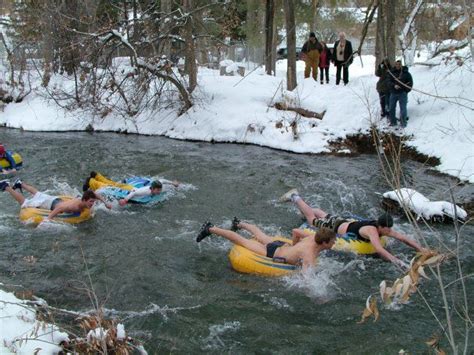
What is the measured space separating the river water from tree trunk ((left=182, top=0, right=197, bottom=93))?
578 cm

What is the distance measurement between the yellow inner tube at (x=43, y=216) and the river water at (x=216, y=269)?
186 mm

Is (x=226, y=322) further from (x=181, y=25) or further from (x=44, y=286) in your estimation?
(x=181, y=25)

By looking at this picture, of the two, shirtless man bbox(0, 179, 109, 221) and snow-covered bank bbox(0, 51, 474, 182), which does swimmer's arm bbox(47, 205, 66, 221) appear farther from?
snow-covered bank bbox(0, 51, 474, 182)

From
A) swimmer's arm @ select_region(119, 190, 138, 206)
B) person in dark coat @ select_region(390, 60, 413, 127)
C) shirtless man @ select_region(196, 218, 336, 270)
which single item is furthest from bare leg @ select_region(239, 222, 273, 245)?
person in dark coat @ select_region(390, 60, 413, 127)

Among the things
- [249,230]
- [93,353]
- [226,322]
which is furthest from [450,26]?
[93,353]

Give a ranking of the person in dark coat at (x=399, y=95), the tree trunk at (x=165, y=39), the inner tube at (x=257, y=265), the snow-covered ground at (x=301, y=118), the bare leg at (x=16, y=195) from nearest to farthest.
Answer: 1. the inner tube at (x=257, y=265)
2. the bare leg at (x=16, y=195)
3. the person in dark coat at (x=399, y=95)
4. the snow-covered ground at (x=301, y=118)
5. the tree trunk at (x=165, y=39)

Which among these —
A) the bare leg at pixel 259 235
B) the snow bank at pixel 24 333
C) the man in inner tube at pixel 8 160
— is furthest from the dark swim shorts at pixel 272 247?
the man in inner tube at pixel 8 160

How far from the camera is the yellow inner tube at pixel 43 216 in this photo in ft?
29.7

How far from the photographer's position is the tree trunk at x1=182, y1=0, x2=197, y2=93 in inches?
679

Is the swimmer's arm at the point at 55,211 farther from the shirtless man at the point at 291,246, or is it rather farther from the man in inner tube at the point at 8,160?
the man in inner tube at the point at 8,160

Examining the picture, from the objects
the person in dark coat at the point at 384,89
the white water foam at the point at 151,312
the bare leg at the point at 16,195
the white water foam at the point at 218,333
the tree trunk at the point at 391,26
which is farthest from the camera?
the tree trunk at the point at 391,26

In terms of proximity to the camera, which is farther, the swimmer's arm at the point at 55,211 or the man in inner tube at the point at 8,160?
the man in inner tube at the point at 8,160

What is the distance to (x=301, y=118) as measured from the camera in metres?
16.3

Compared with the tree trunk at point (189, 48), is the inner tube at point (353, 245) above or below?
below
